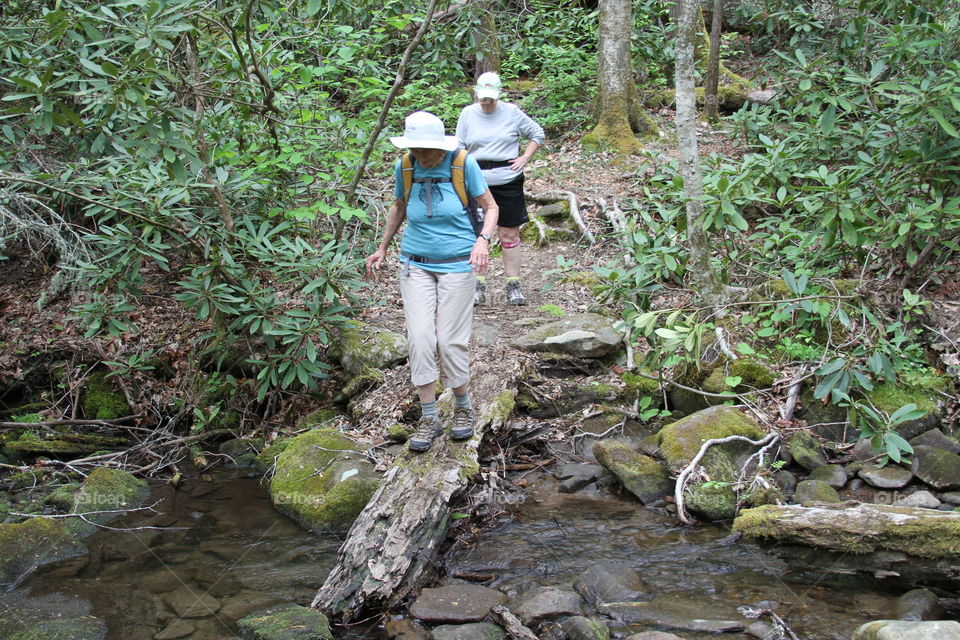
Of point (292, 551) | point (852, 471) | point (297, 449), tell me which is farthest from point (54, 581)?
point (852, 471)

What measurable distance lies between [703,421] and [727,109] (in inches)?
367

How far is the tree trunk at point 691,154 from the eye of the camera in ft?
20.2

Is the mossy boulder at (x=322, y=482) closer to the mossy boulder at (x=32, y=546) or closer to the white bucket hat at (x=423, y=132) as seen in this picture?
Answer: the mossy boulder at (x=32, y=546)

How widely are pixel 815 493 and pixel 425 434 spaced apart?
2756 mm

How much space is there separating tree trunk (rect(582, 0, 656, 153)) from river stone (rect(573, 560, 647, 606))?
8592mm

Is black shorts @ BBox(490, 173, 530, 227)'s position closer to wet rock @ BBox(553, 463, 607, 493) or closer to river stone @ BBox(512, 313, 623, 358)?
river stone @ BBox(512, 313, 623, 358)

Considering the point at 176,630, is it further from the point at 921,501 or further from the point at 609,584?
the point at 921,501

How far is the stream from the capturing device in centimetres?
421

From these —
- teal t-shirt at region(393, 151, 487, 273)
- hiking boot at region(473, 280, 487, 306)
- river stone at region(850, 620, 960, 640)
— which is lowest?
river stone at region(850, 620, 960, 640)

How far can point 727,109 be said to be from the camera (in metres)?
13.2

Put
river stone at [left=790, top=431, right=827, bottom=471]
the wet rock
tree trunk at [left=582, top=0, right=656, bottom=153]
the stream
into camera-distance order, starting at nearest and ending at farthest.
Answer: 1. the stream
2. river stone at [left=790, top=431, right=827, bottom=471]
3. the wet rock
4. tree trunk at [left=582, top=0, right=656, bottom=153]

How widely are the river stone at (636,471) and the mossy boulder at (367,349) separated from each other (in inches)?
98.1

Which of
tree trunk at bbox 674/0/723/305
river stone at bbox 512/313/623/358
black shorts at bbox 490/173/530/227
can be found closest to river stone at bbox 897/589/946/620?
tree trunk at bbox 674/0/723/305

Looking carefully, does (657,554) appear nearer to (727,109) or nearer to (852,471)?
(852,471)
